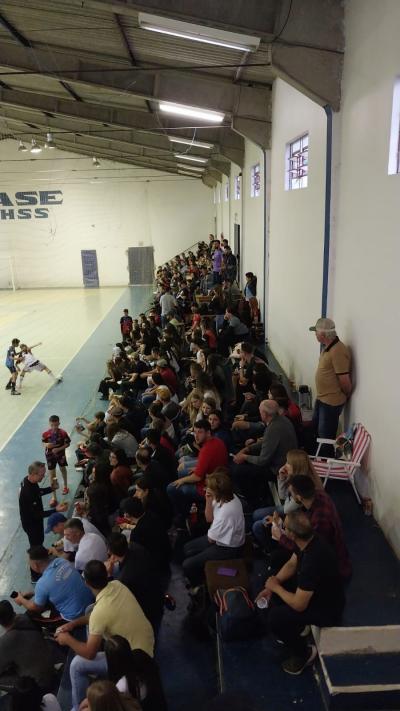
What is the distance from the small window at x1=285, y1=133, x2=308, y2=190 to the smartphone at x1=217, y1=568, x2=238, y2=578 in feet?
16.3

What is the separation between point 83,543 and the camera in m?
4.02

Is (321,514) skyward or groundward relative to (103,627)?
skyward

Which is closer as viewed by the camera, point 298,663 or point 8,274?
point 298,663

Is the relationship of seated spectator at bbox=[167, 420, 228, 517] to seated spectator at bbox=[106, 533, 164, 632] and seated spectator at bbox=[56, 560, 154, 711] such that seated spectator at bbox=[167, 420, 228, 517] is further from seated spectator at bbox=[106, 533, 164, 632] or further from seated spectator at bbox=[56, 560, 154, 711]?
seated spectator at bbox=[56, 560, 154, 711]

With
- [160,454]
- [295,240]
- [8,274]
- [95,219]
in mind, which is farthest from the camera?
[8,274]

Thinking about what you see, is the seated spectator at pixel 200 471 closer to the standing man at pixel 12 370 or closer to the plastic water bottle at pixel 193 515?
the plastic water bottle at pixel 193 515

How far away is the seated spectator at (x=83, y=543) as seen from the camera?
3957 mm

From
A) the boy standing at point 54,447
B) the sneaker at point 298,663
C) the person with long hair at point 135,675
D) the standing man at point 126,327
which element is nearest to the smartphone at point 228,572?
the sneaker at point 298,663

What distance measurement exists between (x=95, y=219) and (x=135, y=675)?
84.9 feet

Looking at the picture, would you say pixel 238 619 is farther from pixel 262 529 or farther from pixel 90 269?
pixel 90 269

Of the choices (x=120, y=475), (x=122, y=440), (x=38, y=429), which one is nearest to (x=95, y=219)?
(x=38, y=429)

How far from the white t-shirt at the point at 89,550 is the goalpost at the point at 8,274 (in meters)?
25.2

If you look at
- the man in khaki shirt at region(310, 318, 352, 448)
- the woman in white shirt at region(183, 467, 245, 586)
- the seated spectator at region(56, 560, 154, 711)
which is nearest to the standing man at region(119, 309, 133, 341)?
the man in khaki shirt at region(310, 318, 352, 448)

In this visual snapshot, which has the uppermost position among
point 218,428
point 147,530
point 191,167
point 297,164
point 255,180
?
point 191,167
